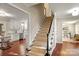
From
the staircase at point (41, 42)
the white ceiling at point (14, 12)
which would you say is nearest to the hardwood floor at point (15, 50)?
the staircase at point (41, 42)

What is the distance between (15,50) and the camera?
1893 mm

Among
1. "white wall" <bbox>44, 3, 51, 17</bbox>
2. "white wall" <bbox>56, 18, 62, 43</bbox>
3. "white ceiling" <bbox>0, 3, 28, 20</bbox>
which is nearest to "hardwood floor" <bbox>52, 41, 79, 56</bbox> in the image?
"white wall" <bbox>56, 18, 62, 43</bbox>

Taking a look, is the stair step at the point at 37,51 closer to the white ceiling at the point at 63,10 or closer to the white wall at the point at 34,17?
the white wall at the point at 34,17

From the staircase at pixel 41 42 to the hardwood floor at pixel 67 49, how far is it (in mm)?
198

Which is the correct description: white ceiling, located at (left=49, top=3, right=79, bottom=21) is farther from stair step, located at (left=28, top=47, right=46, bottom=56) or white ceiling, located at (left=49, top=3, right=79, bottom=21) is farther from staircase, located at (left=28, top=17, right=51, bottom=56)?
stair step, located at (left=28, top=47, right=46, bottom=56)

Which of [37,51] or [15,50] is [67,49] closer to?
[37,51]

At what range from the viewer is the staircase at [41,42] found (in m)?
1.88

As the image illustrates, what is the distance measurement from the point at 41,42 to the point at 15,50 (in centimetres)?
42

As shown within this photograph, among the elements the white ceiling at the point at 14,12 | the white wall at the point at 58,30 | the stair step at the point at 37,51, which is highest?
the white ceiling at the point at 14,12

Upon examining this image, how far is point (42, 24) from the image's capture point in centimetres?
190

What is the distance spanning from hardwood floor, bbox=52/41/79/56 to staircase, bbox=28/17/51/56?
7.8 inches

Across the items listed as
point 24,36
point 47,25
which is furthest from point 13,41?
point 47,25

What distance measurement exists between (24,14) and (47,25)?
0.40 metres

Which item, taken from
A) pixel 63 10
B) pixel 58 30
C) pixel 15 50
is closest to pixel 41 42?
pixel 58 30
